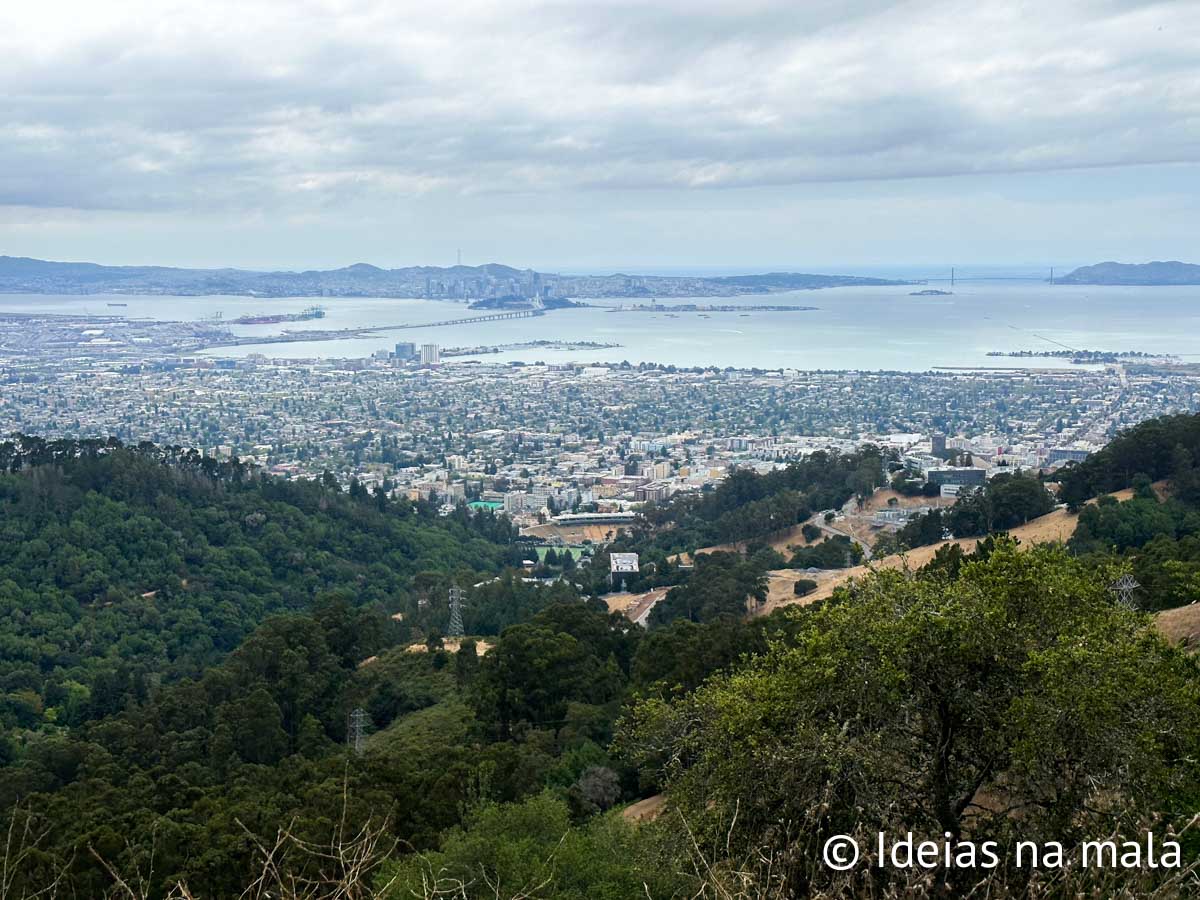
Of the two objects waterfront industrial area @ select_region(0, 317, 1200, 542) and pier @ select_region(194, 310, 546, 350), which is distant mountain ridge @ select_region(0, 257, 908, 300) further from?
waterfront industrial area @ select_region(0, 317, 1200, 542)

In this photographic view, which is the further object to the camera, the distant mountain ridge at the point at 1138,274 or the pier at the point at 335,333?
the distant mountain ridge at the point at 1138,274

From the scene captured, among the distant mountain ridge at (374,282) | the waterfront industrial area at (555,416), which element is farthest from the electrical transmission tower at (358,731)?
the distant mountain ridge at (374,282)

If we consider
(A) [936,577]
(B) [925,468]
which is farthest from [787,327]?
(A) [936,577]

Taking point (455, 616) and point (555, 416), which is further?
point (555, 416)

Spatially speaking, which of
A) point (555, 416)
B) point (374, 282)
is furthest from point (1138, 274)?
point (555, 416)

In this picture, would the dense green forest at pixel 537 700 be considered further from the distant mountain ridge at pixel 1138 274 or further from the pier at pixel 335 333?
the distant mountain ridge at pixel 1138 274

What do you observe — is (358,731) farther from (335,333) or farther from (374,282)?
(374,282)
